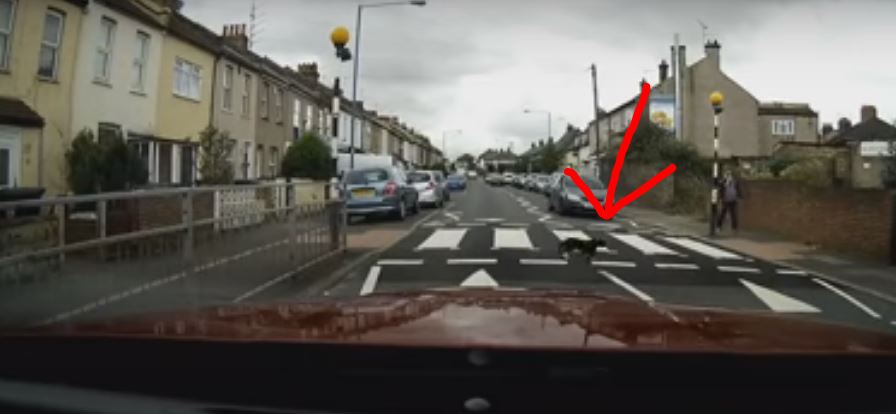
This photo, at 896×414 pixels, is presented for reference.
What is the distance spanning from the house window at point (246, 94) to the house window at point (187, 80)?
14.0 ft

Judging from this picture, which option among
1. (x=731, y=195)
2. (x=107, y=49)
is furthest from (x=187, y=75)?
(x=731, y=195)

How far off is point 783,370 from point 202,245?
578 cm

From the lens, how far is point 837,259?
1380 centimetres

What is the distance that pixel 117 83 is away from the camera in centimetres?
1830

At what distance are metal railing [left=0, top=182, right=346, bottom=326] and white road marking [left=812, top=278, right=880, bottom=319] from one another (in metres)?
7.00

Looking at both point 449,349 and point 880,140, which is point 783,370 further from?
point 880,140

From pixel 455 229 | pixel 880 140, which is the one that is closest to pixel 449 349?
pixel 455 229

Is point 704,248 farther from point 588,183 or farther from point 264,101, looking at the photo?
point 264,101

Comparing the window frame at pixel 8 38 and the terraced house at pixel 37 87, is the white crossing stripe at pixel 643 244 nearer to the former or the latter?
the terraced house at pixel 37 87

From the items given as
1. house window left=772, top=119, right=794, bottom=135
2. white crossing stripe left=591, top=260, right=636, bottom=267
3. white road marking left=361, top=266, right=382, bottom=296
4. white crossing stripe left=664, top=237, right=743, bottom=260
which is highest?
house window left=772, top=119, right=794, bottom=135

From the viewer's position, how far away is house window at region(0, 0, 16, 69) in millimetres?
14234

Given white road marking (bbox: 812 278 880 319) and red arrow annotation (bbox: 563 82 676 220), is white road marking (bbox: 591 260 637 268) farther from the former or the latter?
red arrow annotation (bbox: 563 82 676 220)

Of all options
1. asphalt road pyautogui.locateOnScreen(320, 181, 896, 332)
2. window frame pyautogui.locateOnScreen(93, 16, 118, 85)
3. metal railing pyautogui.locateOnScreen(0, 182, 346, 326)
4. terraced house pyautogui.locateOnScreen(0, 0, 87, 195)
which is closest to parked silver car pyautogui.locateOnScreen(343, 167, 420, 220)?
asphalt road pyautogui.locateOnScreen(320, 181, 896, 332)

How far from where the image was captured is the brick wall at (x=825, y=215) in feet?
45.4
